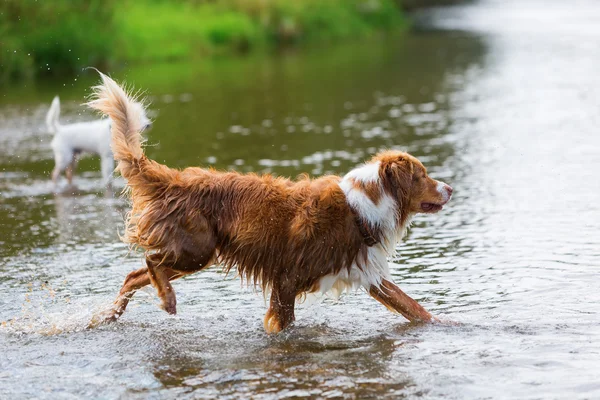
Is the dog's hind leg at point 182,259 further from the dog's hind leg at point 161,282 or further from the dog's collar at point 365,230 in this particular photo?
the dog's collar at point 365,230

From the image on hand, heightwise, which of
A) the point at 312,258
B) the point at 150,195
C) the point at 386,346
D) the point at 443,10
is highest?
the point at 443,10

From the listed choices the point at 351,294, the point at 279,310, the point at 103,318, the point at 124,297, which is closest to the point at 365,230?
the point at 279,310

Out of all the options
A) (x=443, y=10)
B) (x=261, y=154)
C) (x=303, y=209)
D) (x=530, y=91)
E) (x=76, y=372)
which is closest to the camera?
(x=76, y=372)

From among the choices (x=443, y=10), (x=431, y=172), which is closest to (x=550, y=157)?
(x=431, y=172)

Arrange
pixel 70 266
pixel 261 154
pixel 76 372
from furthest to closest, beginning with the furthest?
pixel 261 154
pixel 70 266
pixel 76 372

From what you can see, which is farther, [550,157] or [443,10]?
[443,10]

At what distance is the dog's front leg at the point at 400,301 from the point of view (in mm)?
7043

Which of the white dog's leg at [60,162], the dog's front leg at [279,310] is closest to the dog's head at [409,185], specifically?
the dog's front leg at [279,310]

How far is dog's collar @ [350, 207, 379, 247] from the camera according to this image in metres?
6.82

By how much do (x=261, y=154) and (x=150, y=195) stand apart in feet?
26.2

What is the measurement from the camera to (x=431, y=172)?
13117 millimetres

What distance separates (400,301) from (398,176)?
3.37 ft

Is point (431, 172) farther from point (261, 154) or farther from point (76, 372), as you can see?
point (76, 372)

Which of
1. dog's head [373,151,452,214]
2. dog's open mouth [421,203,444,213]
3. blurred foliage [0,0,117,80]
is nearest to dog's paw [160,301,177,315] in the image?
dog's head [373,151,452,214]
